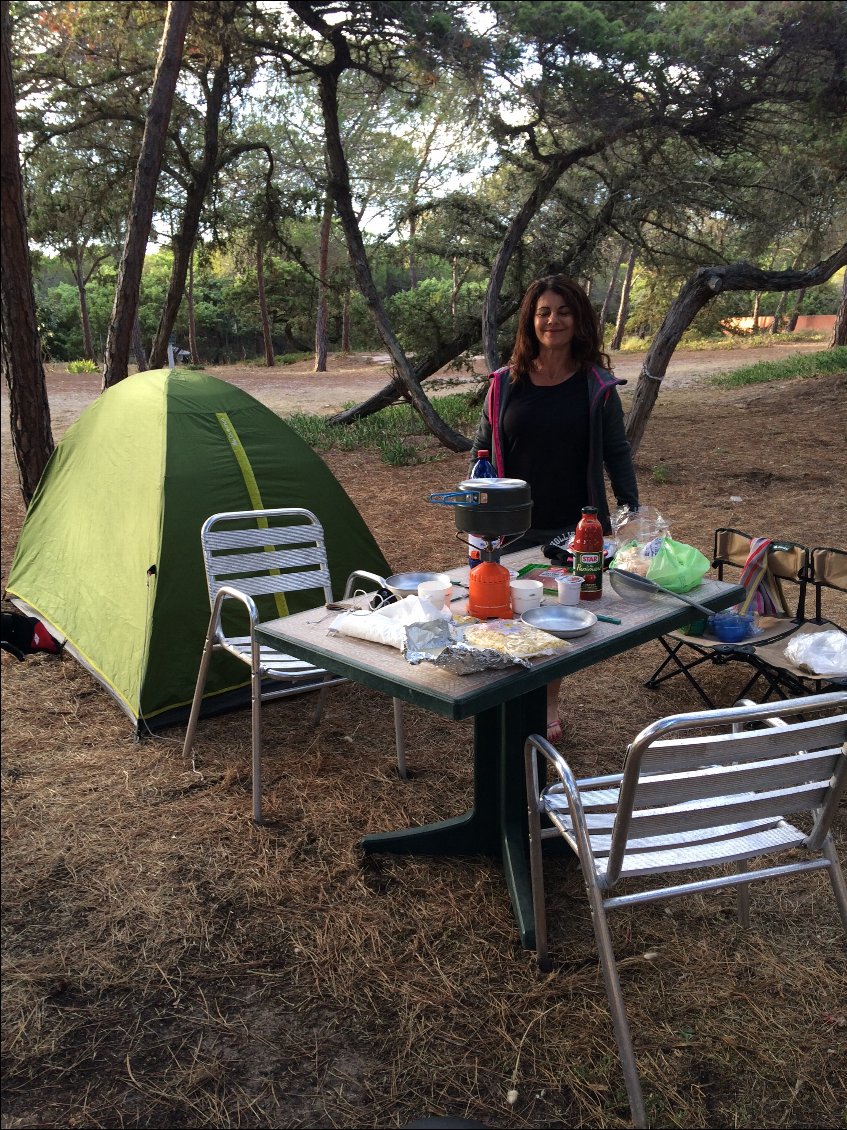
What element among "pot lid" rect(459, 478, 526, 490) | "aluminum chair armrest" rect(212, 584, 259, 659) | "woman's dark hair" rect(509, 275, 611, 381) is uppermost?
"woman's dark hair" rect(509, 275, 611, 381)

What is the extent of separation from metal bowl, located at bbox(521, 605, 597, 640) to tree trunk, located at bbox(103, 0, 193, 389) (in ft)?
16.3

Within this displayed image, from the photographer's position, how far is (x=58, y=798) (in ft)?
9.57

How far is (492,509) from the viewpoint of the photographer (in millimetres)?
2080

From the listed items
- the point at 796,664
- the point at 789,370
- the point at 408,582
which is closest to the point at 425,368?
the point at 789,370

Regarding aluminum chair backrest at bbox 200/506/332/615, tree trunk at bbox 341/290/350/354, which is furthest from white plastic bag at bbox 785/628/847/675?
tree trunk at bbox 341/290/350/354

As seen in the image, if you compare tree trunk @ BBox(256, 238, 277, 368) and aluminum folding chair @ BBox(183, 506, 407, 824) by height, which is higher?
tree trunk @ BBox(256, 238, 277, 368)

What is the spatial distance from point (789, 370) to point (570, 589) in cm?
1404

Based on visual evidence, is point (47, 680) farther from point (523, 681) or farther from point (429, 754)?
point (523, 681)

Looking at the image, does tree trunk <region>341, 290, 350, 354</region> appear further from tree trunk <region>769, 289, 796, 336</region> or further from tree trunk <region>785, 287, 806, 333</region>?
tree trunk <region>785, 287, 806, 333</region>

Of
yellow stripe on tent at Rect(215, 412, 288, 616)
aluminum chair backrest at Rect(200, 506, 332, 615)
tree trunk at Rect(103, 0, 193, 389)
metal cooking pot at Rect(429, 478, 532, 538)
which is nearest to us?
metal cooking pot at Rect(429, 478, 532, 538)

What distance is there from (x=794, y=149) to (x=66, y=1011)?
945cm

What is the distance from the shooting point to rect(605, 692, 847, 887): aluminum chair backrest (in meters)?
1.51

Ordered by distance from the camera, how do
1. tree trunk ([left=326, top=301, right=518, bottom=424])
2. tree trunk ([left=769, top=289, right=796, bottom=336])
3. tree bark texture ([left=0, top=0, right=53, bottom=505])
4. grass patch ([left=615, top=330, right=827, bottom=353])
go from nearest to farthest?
tree bark texture ([left=0, top=0, right=53, bottom=505]), tree trunk ([left=326, top=301, right=518, bottom=424]), grass patch ([left=615, top=330, right=827, bottom=353]), tree trunk ([left=769, top=289, right=796, bottom=336])

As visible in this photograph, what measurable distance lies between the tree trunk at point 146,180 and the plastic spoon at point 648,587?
489 centimetres
